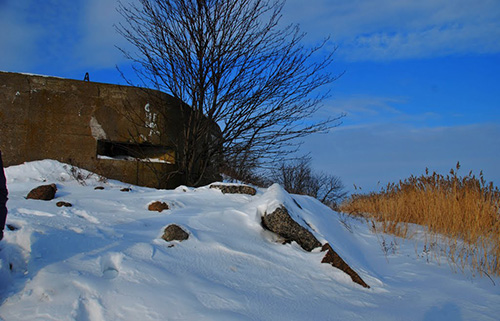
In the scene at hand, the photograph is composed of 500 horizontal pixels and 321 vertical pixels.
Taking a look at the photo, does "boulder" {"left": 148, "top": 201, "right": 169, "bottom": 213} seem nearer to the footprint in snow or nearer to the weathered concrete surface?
the footprint in snow

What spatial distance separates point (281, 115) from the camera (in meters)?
6.70

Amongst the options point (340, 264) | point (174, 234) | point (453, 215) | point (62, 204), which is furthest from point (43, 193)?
point (453, 215)

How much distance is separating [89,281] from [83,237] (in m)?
0.60

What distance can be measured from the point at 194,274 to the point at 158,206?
4.48 ft

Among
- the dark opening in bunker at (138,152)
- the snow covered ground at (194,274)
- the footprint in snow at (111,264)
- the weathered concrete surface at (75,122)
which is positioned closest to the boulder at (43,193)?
the snow covered ground at (194,274)

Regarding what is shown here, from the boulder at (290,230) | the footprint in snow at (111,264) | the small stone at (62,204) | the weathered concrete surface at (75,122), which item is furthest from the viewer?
the weathered concrete surface at (75,122)

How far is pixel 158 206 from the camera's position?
136 inches

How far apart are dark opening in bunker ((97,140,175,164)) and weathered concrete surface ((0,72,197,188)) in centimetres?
17

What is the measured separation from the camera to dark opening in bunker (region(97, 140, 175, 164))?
6.32m

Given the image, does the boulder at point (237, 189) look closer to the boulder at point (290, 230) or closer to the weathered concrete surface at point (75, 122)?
the boulder at point (290, 230)

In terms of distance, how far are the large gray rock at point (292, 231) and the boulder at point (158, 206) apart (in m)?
1.06

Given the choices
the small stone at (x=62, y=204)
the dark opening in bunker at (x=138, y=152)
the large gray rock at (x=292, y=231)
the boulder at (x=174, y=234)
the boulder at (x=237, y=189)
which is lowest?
the boulder at (x=174, y=234)

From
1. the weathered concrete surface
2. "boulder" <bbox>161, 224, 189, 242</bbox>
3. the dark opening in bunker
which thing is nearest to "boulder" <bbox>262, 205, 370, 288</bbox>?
"boulder" <bbox>161, 224, 189, 242</bbox>

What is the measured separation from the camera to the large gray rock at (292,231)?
10.0ft
